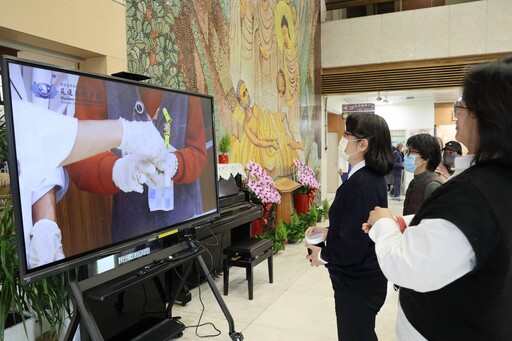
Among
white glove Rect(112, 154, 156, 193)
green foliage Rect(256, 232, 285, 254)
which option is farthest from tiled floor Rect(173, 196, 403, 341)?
white glove Rect(112, 154, 156, 193)

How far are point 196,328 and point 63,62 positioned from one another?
2271mm

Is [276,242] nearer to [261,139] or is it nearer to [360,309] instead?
[261,139]

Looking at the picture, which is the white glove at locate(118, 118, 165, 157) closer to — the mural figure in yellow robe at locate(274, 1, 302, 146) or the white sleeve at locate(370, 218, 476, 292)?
the white sleeve at locate(370, 218, 476, 292)

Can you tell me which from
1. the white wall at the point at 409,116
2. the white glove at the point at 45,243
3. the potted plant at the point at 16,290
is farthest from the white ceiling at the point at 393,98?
the white glove at the point at 45,243

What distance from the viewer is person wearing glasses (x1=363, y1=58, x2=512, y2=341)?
897 millimetres

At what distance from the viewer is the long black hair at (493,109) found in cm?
92

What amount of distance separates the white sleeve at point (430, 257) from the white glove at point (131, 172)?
137 cm

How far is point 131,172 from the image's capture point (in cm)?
196

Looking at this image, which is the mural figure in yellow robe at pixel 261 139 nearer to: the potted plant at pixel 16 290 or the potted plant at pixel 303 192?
the potted plant at pixel 303 192

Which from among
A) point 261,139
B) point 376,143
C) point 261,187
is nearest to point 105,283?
point 376,143

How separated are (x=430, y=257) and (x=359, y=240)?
765 mm

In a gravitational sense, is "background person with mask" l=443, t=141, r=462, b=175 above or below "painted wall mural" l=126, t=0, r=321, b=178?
below

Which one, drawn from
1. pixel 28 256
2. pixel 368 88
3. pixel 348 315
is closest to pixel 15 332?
pixel 28 256

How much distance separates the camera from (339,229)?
5.70 ft
